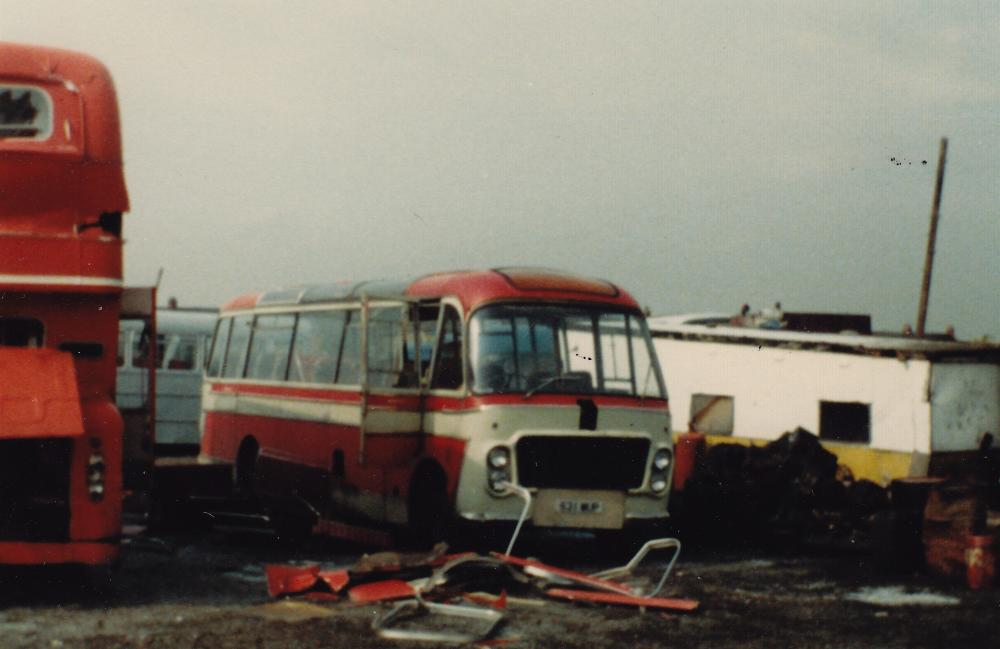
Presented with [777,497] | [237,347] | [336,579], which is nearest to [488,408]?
[336,579]

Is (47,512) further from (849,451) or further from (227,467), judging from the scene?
(849,451)

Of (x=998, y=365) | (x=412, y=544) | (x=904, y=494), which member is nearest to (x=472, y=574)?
(x=412, y=544)

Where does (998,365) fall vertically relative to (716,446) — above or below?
above

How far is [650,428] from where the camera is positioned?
14789 mm

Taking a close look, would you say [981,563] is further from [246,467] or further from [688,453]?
[246,467]

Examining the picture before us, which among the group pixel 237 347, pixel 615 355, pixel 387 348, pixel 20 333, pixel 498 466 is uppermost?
pixel 20 333

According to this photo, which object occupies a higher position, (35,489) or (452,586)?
(35,489)

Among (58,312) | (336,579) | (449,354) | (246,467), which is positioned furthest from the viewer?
(246,467)

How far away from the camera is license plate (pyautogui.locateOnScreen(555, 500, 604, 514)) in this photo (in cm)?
1425

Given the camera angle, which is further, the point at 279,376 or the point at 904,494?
the point at 279,376

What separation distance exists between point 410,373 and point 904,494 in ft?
17.1

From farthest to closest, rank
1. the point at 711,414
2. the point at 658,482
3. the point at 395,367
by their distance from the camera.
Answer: the point at 711,414, the point at 395,367, the point at 658,482

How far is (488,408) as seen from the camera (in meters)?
14.2

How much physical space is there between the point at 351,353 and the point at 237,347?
13.8 feet
